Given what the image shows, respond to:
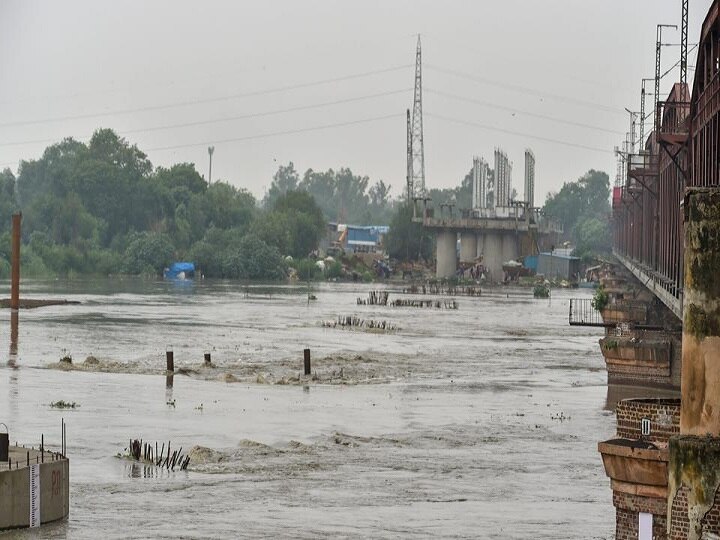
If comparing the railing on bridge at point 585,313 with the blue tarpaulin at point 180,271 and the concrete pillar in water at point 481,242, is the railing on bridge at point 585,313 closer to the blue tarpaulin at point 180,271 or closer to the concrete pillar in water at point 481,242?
the blue tarpaulin at point 180,271

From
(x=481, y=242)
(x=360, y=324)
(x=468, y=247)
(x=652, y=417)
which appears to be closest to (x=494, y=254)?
(x=481, y=242)

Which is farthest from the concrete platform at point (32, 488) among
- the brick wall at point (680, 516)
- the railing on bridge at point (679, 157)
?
the railing on bridge at point (679, 157)

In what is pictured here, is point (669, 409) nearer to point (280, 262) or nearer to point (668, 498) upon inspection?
point (668, 498)

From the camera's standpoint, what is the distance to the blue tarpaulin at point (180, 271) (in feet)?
569

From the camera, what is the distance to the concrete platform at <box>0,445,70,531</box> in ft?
82.1

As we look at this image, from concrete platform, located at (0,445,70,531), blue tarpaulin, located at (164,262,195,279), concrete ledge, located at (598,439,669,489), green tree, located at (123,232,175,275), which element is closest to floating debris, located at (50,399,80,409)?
concrete platform, located at (0,445,70,531)

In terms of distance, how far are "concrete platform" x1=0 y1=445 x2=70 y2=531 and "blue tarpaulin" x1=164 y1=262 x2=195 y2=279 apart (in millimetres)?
145973

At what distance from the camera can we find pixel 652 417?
73.2ft

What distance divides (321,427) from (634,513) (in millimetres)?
19771

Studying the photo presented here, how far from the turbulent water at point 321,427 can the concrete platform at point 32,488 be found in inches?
15.0

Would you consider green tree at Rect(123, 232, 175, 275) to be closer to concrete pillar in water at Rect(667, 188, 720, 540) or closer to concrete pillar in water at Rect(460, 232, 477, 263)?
concrete pillar in water at Rect(460, 232, 477, 263)

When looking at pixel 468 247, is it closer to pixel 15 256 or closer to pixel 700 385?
pixel 15 256

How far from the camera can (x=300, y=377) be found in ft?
182

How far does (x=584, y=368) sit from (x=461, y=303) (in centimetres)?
6190
